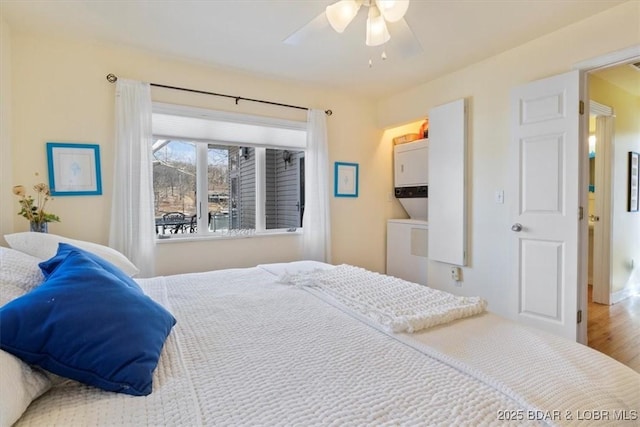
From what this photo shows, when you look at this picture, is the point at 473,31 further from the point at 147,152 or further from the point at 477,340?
the point at 147,152

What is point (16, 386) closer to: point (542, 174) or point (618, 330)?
point (542, 174)

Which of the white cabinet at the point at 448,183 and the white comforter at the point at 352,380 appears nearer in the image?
the white comforter at the point at 352,380

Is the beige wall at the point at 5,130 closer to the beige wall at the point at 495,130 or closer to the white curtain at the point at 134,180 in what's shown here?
the white curtain at the point at 134,180

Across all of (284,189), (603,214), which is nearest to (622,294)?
(603,214)

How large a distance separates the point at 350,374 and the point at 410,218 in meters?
3.61

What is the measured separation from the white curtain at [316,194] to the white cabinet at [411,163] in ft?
3.53

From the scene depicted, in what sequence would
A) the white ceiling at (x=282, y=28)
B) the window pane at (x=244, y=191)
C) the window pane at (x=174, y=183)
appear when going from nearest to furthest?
the white ceiling at (x=282, y=28) → the window pane at (x=174, y=183) → the window pane at (x=244, y=191)

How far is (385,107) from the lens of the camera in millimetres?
4008

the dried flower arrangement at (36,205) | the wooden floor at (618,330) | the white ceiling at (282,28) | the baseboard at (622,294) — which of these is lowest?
the wooden floor at (618,330)

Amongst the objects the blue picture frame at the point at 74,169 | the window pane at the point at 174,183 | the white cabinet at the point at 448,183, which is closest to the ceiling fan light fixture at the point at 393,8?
the white cabinet at the point at 448,183

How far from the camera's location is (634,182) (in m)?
3.86

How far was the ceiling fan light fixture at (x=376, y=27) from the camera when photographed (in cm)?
179

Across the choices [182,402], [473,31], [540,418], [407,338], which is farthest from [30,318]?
[473,31]

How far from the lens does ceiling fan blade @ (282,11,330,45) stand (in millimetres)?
1836
